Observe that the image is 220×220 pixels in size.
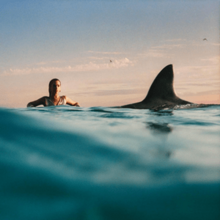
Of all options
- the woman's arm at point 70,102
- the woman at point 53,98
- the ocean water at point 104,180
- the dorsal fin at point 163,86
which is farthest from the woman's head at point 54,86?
the ocean water at point 104,180

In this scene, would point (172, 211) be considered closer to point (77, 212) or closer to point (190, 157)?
point (77, 212)

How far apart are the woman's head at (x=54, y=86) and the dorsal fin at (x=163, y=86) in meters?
3.95

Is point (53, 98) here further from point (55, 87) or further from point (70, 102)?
point (70, 102)

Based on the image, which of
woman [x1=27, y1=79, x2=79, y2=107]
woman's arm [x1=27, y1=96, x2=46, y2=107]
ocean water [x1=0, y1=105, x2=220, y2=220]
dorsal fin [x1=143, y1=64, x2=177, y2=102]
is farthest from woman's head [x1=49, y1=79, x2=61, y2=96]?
ocean water [x1=0, y1=105, x2=220, y2=220]

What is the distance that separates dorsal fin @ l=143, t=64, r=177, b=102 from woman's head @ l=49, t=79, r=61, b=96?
395 cm

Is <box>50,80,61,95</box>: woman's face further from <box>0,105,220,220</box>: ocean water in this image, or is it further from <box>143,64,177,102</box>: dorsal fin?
<box>0,105,220,220</box>: ocean water

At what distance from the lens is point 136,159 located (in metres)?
2.06

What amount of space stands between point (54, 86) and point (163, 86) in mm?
4898

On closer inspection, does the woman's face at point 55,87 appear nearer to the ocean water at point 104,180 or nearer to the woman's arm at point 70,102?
the woman's arm at point 70,102

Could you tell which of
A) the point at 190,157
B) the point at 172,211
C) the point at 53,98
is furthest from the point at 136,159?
the point at 53,98

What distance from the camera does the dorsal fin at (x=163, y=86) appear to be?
34.8 ft

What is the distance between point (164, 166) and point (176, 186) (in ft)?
1.17

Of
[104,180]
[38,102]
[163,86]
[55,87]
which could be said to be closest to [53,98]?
[55,87]

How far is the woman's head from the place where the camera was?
8.85m
